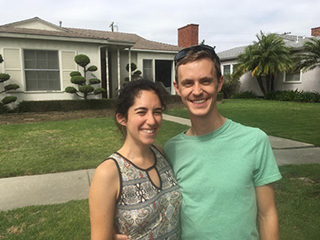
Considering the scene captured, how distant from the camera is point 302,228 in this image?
9.54 ft

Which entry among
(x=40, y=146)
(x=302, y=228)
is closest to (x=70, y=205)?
(x=302, y=228)

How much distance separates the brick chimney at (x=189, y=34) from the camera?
65.9 feet

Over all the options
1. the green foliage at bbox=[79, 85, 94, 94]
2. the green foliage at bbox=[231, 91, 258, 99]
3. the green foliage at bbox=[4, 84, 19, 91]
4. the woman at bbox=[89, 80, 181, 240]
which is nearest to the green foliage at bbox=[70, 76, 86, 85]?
the green foliage at bbox=[79, 85, 94, 94]

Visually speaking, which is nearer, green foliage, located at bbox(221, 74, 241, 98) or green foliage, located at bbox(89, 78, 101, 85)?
green foliage, located at bbox(89, 78, 101, 85)

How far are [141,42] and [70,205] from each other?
1542 cm

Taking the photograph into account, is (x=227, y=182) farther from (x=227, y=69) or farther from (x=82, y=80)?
(x=227, y=69)

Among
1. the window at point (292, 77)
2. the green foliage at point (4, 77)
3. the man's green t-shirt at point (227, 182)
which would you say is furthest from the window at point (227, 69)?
the man's green t-shirt at point (227, 182)

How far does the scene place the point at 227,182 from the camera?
4.14ft

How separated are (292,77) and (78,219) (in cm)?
2111

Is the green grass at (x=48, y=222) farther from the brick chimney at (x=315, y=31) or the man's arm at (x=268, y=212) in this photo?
the brick chimney at (x=315, y=31)

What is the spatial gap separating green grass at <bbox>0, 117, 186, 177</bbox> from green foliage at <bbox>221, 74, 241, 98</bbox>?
1580 centimetres

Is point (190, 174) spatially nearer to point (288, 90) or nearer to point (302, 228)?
point (302, 228)

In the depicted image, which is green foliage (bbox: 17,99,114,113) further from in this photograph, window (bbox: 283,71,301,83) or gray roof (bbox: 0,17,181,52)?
window (bbox: 283,71,301,83)

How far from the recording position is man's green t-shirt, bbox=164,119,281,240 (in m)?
1.25
